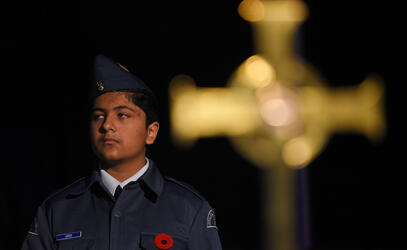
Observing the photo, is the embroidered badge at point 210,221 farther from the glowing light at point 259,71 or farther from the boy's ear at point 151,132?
the glowing light at point 259,71

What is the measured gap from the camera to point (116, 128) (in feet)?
4.13

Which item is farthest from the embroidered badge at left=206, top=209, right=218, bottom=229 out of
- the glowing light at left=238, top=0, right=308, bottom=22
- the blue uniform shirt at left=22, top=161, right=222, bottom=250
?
the glowing light at left=238, top=0, right=308, bottom=22

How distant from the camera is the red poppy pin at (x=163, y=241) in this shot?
1247mm

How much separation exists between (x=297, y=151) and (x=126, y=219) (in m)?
0.72

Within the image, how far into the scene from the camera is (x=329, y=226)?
5.99ft

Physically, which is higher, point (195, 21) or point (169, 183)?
point (195, 21)

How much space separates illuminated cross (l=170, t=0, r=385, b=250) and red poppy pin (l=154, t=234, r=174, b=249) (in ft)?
1.84

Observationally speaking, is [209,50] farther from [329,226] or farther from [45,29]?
[329,226]

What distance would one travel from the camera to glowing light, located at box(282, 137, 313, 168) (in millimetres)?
1796

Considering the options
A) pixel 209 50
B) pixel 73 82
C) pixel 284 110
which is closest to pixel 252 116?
pixel 284 110

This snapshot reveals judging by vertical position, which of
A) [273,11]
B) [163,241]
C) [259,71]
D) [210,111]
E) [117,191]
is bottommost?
[163,241]

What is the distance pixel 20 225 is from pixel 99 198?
415 mm

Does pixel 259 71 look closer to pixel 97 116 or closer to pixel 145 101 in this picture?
pixel 145 101

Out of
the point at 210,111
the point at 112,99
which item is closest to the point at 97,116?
the point at 112,99
